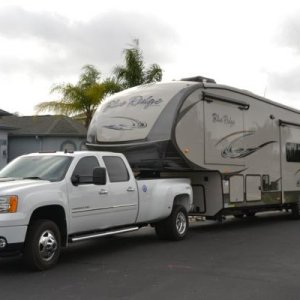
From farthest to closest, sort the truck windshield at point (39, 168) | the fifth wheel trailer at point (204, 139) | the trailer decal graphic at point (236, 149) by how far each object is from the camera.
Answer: the trailer decal graphic at point (236, 149), the fifth wheel trailer at point (204, 139), the truck windshield at point (39, 168)

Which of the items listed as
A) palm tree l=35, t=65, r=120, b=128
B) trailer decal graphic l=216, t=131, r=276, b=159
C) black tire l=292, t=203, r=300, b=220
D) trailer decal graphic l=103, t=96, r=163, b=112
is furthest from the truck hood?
palm tree l=35, t=65, r=120, b=128

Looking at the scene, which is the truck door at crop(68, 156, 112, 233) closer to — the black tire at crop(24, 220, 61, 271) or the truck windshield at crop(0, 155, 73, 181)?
the truck windshield at crop(0, 155, 73, 181)

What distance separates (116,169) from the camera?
1040 cm

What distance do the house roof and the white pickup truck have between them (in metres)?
21.9

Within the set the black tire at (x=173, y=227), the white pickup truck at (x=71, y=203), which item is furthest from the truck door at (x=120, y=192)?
the black tire at (x=173, y=227)

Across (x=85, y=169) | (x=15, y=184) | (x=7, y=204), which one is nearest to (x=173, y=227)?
(x=85, y=169)

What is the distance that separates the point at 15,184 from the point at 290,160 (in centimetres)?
1081

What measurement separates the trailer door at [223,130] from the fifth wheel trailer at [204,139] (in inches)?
0.9

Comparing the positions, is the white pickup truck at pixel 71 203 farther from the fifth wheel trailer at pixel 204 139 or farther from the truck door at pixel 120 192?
the fifth wheel trailer at pixel 204 139

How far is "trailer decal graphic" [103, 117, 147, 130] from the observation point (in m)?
12.4

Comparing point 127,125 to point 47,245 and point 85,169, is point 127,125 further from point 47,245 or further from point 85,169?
point 47,245

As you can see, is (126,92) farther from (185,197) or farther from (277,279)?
(277,279)

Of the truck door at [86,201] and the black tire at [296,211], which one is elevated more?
the truck door at [86,201]

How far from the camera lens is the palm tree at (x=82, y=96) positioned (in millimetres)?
28031
